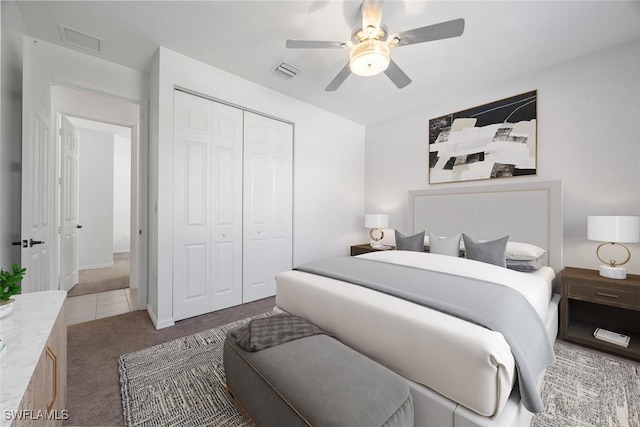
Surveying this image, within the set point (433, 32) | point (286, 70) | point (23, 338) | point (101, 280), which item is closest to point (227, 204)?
point (286, 70)

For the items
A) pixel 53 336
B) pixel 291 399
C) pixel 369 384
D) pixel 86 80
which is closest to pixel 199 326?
pixel 53 336

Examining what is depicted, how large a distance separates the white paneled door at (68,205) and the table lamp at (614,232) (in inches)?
226

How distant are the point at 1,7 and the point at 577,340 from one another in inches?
203

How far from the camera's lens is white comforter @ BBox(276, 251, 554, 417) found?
1.04m

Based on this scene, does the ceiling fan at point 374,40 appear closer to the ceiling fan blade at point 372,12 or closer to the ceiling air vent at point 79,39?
the ceiling fan blade at point 372,12

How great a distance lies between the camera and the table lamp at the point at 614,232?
6.75ft

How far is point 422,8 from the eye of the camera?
1.95m

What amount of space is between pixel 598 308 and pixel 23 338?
161 inches

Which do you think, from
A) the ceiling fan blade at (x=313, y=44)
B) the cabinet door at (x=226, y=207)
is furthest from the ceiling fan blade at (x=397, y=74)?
the cabinet door at (x=226, y=207)

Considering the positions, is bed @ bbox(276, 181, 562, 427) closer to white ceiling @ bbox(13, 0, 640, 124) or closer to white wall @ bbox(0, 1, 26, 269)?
white ceiling @ bbox(13, 0, 640, 124)

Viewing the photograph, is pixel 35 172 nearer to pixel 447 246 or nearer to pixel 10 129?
pixel 10 129

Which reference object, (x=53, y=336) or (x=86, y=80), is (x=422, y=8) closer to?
(x=53, y=336)

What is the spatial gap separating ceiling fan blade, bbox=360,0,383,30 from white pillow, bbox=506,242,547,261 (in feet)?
7.75

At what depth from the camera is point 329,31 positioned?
7.25 feet
